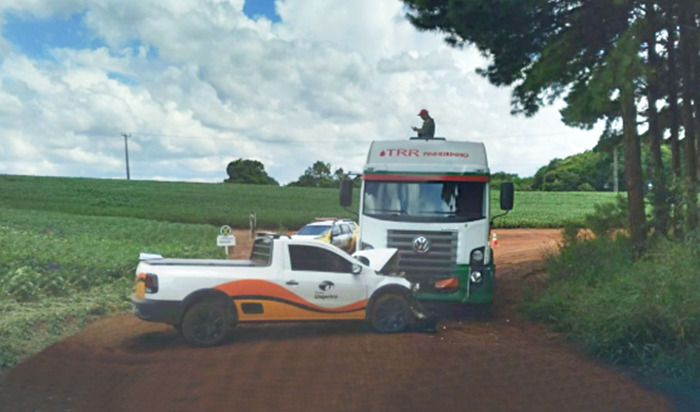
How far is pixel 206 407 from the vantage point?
325 inches

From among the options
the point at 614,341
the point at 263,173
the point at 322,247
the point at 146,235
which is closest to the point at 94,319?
the point at 322,247

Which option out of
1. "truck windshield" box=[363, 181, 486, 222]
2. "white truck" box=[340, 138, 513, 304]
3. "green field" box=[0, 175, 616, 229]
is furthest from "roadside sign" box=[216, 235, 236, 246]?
"green field" box=[0, 175, 616, 229]

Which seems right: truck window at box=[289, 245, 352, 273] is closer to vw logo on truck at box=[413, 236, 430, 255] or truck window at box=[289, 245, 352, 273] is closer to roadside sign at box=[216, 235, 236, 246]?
vw logo on truck at box=[413, 236, 430, 255]

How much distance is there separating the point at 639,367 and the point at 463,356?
2.32 meters

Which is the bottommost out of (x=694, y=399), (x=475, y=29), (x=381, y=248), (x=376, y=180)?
(x=694, y=399)

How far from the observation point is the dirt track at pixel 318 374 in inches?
338

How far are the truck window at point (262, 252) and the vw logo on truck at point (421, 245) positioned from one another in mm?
3117

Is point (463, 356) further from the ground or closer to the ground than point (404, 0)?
closer to the ground

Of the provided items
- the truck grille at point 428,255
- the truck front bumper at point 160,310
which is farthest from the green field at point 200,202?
the truck front bumper at point 160,310

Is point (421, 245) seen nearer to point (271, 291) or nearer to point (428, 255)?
point (428, 255)

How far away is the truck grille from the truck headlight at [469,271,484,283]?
36 cm

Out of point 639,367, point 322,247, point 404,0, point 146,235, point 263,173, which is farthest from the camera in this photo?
point 263,173

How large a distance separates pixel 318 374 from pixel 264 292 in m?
2.88

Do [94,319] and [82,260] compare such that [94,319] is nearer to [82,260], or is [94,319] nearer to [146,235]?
[82,260]
